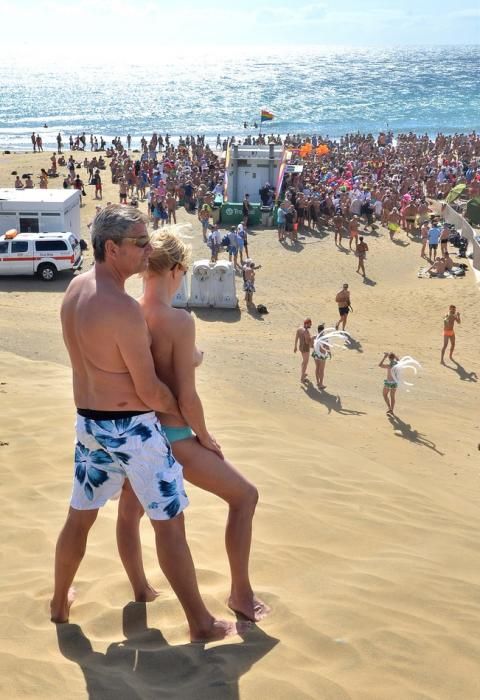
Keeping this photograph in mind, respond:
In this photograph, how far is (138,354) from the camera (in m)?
2.99

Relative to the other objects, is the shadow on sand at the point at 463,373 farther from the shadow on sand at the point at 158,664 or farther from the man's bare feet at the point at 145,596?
the shadow on sand at the point at 158,664

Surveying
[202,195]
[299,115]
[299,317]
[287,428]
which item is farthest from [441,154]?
[299,115]

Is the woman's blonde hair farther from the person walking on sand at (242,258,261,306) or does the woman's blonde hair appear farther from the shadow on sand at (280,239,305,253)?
the shadow on sand at (280,239,305,253)

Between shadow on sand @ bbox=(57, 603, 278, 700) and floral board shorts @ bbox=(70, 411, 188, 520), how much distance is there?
1.83 ft

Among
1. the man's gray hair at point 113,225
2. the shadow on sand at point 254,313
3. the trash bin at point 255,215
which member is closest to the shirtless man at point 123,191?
the trash bin at point 255,215

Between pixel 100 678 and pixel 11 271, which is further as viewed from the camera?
pixel 11 271

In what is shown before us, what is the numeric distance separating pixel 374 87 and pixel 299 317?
10921cm

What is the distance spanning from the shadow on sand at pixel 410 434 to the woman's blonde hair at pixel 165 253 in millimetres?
6726

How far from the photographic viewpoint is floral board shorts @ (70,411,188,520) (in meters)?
3.06

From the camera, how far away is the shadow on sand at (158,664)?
9.20 feet

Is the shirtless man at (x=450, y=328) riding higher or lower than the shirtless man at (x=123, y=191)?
lower

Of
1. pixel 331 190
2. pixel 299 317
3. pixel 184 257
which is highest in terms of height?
pixel 184 257

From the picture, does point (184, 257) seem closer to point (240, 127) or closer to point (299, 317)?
point (299, 317)

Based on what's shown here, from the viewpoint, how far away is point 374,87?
381 ft
